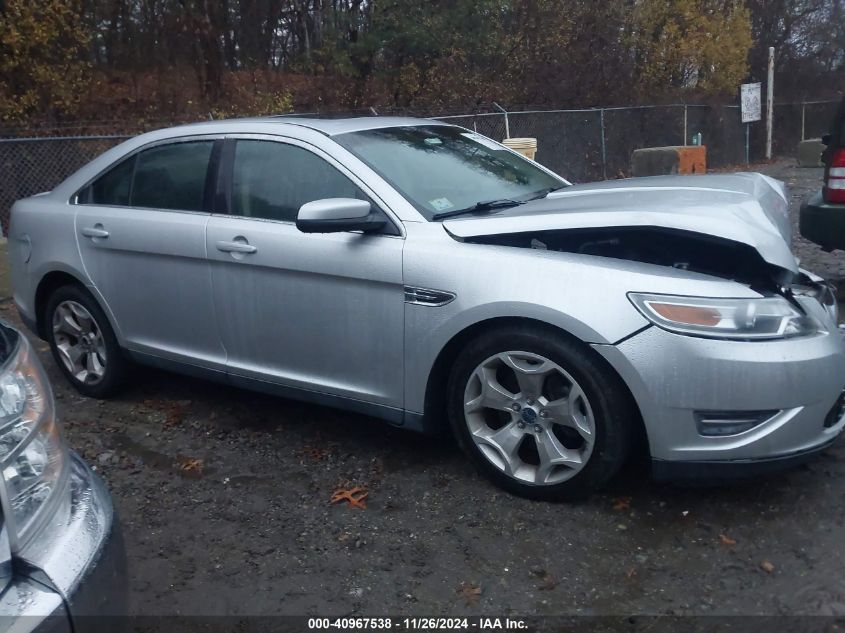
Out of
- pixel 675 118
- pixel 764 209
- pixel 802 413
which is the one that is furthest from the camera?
pixel 675 118

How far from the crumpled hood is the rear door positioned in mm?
1481

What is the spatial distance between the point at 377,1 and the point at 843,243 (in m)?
12.8

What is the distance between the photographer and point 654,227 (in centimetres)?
366

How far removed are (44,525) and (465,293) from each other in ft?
6.65

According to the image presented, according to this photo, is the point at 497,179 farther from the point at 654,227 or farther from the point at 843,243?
the point at 843,243

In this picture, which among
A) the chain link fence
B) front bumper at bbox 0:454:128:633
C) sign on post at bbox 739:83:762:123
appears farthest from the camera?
sign on post at bbox 739:83:762:123

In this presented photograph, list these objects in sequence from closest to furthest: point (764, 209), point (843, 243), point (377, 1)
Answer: point (764, 209) < point (843, 243) < point (377, 1)

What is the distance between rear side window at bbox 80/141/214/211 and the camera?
4809 mm

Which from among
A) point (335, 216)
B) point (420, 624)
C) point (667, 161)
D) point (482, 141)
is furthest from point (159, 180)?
point (667, 161)

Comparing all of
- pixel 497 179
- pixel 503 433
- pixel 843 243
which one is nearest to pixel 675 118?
pixel 843 243

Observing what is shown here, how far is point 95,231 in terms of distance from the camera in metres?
5.09

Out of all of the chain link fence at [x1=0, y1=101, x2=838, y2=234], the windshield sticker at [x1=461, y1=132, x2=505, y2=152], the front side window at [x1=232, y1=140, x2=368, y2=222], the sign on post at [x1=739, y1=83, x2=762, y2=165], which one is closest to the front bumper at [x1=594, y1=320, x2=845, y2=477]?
the front side window at [x1=232, y1=140, x2=368, y2=222]

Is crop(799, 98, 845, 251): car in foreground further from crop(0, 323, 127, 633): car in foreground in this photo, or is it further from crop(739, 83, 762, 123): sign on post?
crop(739, 83, 762, 123): sign on post

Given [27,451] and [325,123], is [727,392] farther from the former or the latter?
[325,123]
